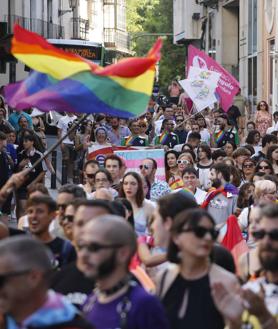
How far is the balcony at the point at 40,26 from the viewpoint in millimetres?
48763

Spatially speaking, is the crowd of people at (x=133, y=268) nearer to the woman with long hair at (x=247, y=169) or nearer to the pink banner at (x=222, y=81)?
the woman with long hair at (x=247, y=169)

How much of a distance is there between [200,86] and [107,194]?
13.2 metres

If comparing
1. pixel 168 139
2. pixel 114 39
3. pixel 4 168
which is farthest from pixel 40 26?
pixel 114 39

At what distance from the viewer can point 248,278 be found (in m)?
7.52

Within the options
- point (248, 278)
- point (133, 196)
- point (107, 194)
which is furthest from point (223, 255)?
point (133, 196)

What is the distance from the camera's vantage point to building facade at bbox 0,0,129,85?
4744cm

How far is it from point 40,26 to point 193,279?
163 ft

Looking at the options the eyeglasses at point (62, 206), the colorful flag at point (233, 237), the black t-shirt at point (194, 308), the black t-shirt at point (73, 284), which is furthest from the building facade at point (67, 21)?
the black t-shirt at point (194, 308)

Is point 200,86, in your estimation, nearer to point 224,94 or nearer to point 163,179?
point 224,94

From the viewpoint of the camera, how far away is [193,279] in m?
6.55

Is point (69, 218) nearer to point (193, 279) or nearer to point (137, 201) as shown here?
point (193, 279)

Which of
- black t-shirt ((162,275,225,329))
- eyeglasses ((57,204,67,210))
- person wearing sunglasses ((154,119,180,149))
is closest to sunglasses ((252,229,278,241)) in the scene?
black t-shirt ((162,275,225,329))

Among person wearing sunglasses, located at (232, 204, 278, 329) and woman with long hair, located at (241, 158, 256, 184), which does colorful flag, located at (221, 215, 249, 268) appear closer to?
person wearing sunglasses, located at (232, 204, 278, 329)

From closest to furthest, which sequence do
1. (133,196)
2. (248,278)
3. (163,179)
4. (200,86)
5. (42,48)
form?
(248,278) → (42,48) → (133,196) → (163,179) → (200,86)
